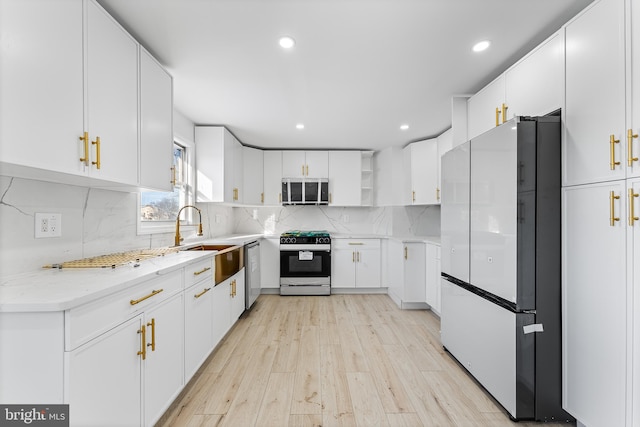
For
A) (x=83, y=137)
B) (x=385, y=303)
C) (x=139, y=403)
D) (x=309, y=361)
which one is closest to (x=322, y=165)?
(x=385, y=303)

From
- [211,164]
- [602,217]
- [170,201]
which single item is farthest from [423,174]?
[170,201]

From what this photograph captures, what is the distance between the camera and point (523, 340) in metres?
1.57

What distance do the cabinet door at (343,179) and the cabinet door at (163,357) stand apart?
10.2 feet

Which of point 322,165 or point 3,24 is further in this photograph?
point 322,165

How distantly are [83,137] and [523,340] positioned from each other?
253 centimetres

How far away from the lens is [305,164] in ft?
14.8

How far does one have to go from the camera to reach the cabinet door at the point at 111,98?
4.51ft

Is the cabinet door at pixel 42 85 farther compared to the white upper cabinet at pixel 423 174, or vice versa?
the white upper cabinet at pixel 423 174

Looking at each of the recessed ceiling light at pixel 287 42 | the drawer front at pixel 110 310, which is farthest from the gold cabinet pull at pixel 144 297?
the recessed ceiling light at pixel 287 42

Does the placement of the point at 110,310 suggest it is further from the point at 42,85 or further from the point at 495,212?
the point at 495,212

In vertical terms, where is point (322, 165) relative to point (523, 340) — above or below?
above

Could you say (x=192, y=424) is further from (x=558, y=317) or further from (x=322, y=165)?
(x=322, y=165)

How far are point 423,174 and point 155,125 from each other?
324cm

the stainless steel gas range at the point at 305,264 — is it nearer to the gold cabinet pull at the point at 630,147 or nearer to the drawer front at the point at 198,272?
the drawer front at the point at 198,272
